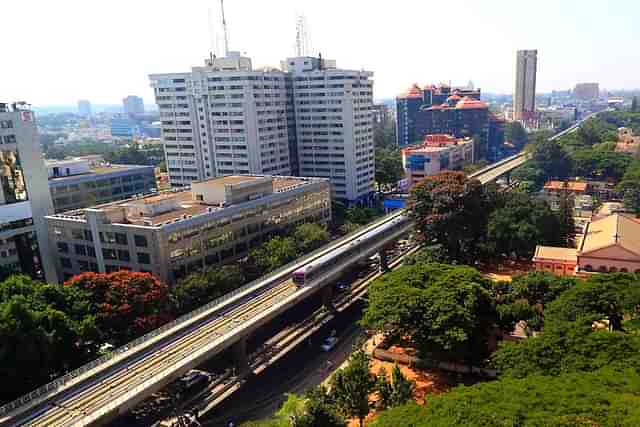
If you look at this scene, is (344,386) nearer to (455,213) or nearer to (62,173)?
(455,213)

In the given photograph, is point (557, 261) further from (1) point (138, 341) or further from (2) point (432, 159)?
(2) point (432, 159)

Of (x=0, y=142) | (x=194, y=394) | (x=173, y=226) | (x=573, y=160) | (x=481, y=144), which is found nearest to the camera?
(x=194, y=394)

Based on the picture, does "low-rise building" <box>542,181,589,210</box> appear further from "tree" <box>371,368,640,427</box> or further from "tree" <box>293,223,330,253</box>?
"tree" <box>371,368,640,427</box>

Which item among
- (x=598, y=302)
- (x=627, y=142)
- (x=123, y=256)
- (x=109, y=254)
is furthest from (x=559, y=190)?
(x=109, y=254)

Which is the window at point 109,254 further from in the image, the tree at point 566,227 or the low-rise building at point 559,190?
the low-rise building at point 559,190

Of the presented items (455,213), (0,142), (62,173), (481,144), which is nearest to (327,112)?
(455,213)

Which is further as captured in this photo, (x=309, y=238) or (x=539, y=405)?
(x=309, y=238)
